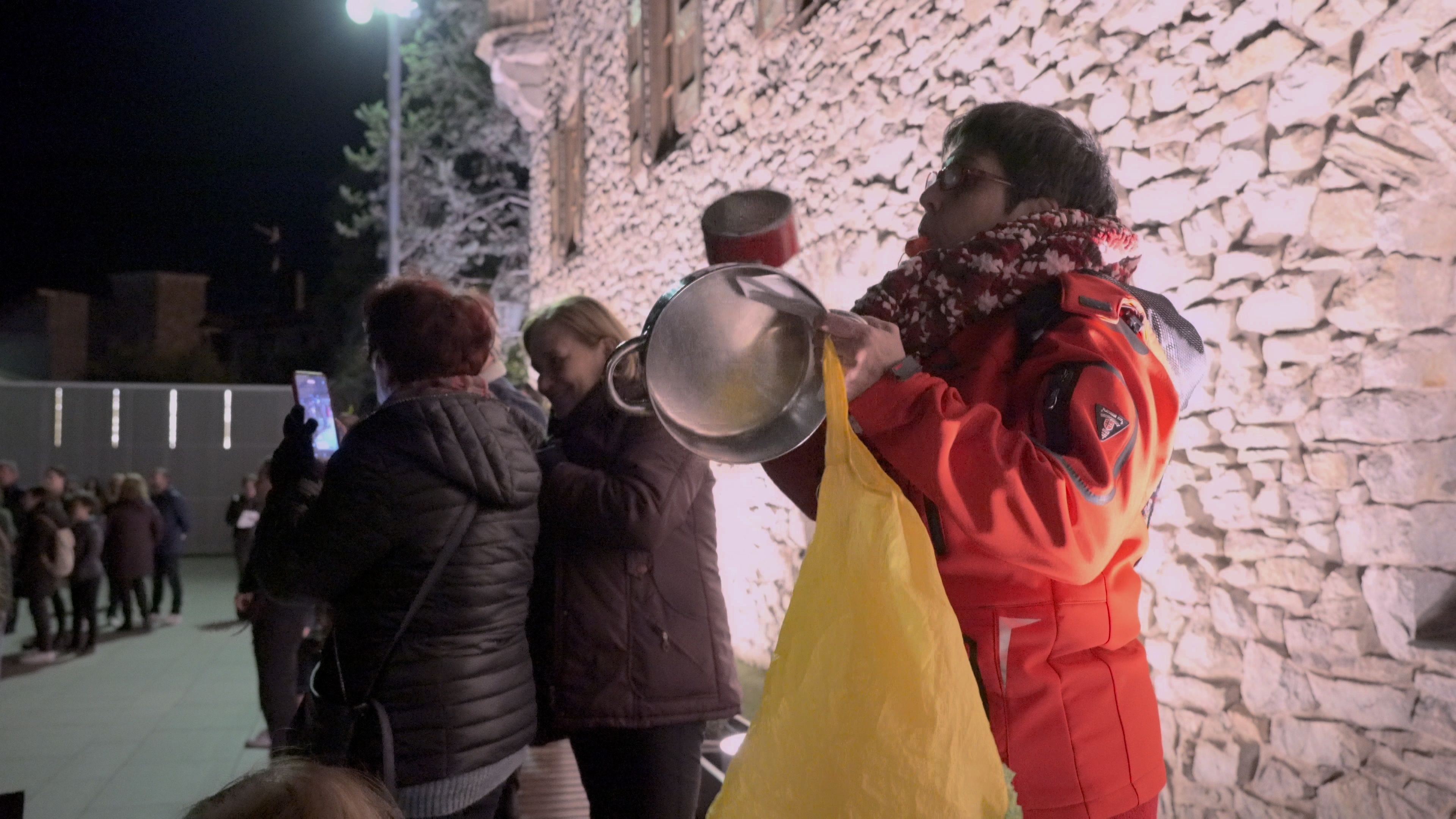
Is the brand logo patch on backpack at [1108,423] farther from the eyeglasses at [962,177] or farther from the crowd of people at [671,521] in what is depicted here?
the eyeglasses at [962,177]

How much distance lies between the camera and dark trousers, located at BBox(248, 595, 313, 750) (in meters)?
4.09

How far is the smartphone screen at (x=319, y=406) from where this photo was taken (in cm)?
255

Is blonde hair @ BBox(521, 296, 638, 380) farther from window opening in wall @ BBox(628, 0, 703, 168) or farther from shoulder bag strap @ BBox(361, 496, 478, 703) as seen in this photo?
window opening in wall @ BBox(628, 0, 703, 168)

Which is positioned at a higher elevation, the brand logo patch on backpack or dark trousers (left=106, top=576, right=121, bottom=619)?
the brand logo patch on backpack

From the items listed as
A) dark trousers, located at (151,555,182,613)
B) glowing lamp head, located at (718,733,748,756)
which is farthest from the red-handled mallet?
dark trousers, located at (151,555,182,613)

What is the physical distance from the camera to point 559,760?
4.56 m

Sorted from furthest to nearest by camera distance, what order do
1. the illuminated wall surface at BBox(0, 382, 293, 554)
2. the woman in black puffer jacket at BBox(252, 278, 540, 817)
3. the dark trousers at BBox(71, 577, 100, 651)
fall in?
1. the illuminated wall surface at BBox(0, 382, 293, 554)
2. the dark trousers at BBox(71, 577, 100, 651)
3. the woman in black puffer jacket at BBox(252, 278, 540, 817)

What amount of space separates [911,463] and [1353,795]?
2180 mm

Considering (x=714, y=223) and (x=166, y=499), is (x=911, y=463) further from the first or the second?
(x=166, y=499)

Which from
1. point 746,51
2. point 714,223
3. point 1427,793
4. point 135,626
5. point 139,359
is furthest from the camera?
point 139,359

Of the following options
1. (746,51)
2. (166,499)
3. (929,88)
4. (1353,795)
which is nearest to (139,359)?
(166,499)

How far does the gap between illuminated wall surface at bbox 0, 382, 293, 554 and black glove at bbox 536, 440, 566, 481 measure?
50.7 ft

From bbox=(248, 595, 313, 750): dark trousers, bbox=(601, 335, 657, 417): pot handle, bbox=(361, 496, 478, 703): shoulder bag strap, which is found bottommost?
bbox=(248, 595, 313, 750): dark trousers

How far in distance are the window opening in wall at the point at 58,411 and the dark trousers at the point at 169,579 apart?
25.6 ft
